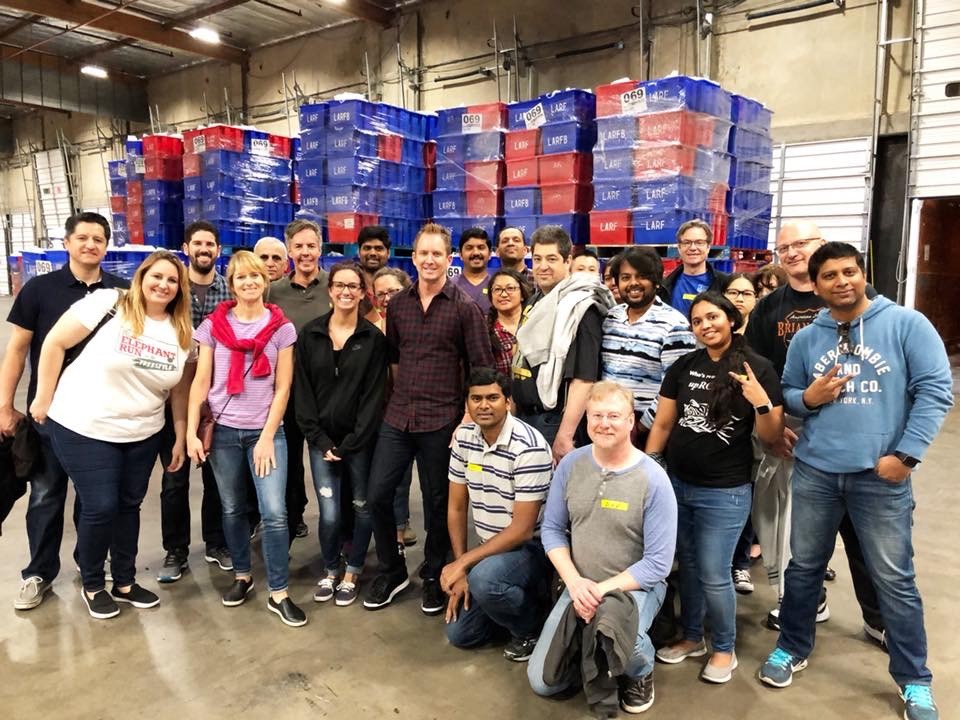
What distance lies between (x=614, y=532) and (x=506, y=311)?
1.32 m

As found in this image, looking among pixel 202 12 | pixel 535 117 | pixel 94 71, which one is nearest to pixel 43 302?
pixel 535 117

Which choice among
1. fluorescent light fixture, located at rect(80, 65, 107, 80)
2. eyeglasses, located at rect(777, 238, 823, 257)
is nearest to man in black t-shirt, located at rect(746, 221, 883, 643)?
eyeglasses, located at rect(777, 238, 823, 257)

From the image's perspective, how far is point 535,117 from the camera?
22.8 feet

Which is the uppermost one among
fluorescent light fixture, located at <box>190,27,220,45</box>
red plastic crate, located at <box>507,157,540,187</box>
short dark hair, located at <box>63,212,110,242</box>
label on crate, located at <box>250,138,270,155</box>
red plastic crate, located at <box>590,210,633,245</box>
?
fluorescent light fixture, located at <box>190,27,220,45</box>

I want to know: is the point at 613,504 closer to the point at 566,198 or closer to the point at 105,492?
the point at 105,492

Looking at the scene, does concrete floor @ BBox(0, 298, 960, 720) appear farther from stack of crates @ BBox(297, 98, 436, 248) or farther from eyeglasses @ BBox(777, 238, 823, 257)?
stack of crates @ BBox(297, 98, 436, 248)

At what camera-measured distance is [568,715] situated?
2404mm

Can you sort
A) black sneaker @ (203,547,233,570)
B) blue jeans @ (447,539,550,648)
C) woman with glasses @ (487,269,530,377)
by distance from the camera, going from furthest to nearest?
black sneaker @ (203,547,233,570) → woman with glasses @ (487,269,530,377) → blue jeans @ (447,539,550,648)

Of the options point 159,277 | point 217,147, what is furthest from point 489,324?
point 217,147

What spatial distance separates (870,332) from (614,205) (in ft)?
13.7

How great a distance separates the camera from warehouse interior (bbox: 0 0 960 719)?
2.56 m

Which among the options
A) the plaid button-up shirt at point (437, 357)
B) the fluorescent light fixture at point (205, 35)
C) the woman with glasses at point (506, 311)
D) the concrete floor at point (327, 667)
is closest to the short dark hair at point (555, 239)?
the woman with glasses at point (506, 311)

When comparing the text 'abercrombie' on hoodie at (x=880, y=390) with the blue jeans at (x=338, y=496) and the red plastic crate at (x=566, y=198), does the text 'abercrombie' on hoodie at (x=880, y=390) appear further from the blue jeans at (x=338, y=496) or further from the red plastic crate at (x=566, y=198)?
the red plastic crate at (x=566, y=198)

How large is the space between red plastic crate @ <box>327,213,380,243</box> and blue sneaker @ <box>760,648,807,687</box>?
6008 millimetres
